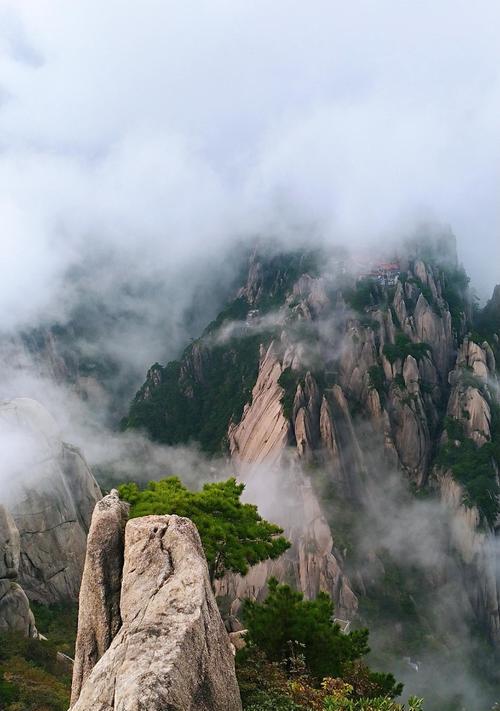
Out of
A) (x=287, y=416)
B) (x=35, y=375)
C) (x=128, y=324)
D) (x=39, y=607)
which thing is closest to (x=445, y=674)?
(x=287, y=416)

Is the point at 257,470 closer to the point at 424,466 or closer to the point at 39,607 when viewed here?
the point at 424,466

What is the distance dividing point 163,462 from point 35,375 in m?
53.6

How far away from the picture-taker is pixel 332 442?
78.3 m

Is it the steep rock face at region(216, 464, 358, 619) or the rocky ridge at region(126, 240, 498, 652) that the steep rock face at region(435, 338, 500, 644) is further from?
the steep rock face at region(216, 464, 358, 619)

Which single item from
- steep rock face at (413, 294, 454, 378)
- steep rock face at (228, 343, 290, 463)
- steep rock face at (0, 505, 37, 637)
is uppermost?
steep rock face at (413, 294, 454, 378)

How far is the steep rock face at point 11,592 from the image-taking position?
1099 inches

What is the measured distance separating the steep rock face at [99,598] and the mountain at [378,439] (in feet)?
147

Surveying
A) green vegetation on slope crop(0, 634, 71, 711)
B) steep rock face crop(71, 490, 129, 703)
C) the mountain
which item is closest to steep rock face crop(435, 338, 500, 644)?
the mountain

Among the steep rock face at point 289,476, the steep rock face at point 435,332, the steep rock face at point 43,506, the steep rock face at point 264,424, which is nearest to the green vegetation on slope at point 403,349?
the steep rock face at point 435,332

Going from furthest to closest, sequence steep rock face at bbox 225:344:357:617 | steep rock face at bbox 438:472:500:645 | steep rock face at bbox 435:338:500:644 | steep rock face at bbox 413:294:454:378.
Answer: steep rock face at bbox 413:294:454:378, steep rock face at bbox 435:338:500:644, steep rock face at bbox 438:472:500:645, steep rock face at bbox 225:344:357:617

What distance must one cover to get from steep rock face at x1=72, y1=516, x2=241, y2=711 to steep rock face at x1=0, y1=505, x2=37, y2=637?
19.3m

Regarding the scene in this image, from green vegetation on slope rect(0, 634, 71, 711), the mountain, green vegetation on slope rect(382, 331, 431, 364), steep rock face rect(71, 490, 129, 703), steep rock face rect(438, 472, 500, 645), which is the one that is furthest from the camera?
green vegetation on slope rect(382, 331, 431, 364)

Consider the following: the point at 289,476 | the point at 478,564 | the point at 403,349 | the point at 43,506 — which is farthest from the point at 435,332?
the point at 43,506

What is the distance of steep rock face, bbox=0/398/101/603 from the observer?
3709 cm
